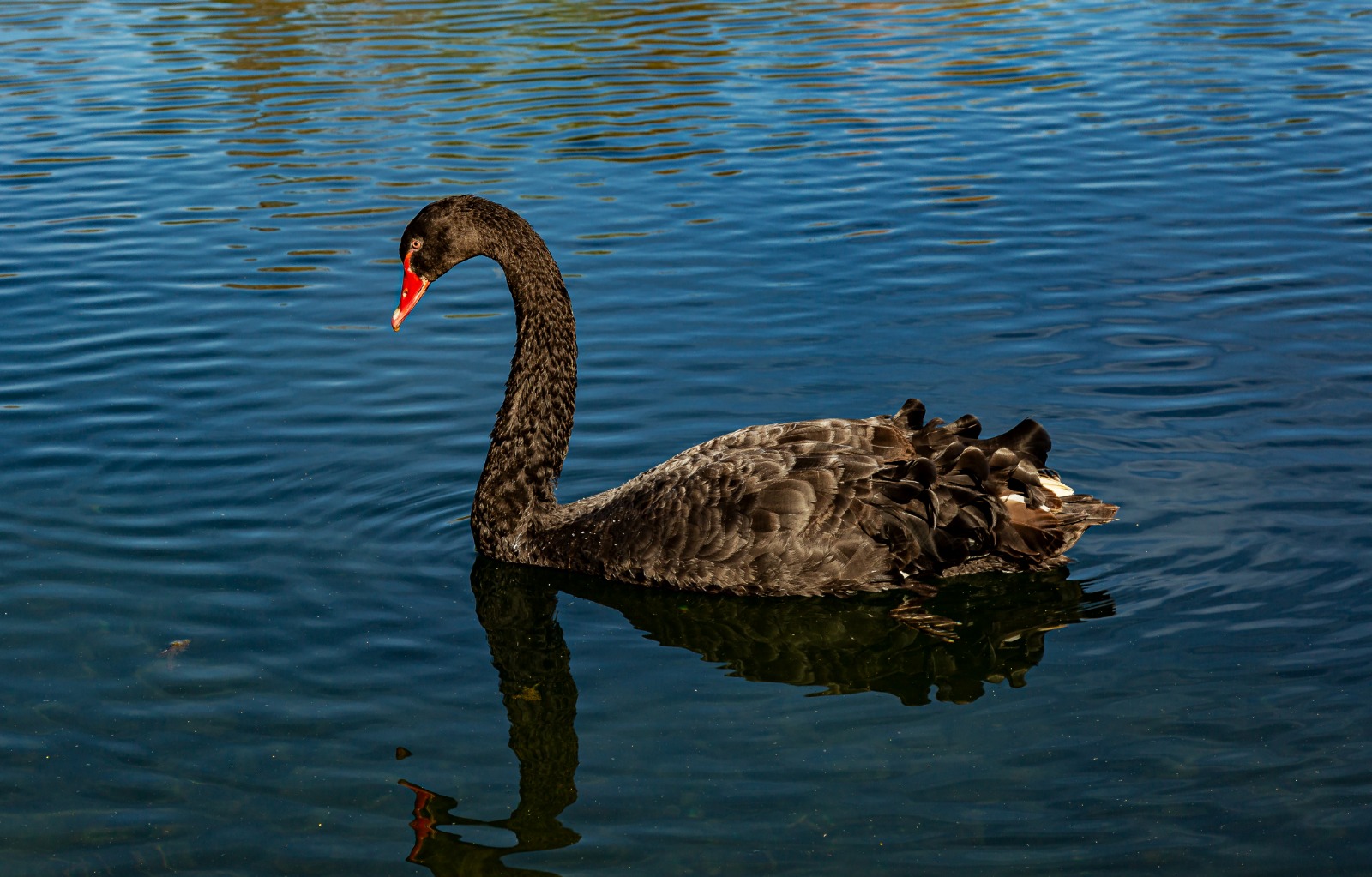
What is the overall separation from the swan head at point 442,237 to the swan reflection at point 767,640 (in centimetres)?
165

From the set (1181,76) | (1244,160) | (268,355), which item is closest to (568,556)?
(268,355)

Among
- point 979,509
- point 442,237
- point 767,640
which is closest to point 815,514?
point 767,640

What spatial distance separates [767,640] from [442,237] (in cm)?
287

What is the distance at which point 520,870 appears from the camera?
5.23m

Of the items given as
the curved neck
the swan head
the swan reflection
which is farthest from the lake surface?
the swan head

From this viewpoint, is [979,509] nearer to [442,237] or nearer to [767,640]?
[767,640]

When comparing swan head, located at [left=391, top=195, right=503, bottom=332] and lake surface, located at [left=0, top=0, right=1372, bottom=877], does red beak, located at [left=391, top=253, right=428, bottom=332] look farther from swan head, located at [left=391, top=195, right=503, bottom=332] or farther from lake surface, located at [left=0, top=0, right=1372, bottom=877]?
lake surface, located at [left=0, top=0, right=1372, bottom=877]

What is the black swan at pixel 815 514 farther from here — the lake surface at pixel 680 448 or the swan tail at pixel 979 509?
the lake surface at pixel 680 448

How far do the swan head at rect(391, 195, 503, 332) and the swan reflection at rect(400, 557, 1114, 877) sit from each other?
1.65 meters

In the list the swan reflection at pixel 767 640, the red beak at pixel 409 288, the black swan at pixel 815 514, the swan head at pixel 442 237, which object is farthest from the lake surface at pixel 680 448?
the swan head at pixel 442 237

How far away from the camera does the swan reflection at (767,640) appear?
6.12m

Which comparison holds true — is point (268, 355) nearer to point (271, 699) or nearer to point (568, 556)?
point (568, 556)

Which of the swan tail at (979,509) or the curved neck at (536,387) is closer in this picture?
the swan tail at (979,509)

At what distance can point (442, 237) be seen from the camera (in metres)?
8.18
